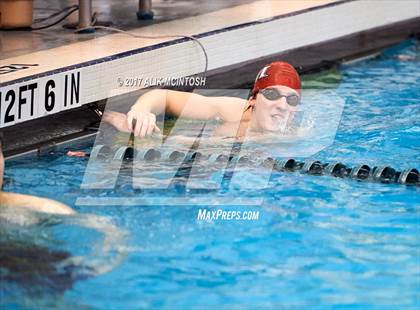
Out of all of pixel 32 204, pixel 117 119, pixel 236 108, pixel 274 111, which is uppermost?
pixel 32 204

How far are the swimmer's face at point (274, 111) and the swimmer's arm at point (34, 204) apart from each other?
182 centimetres

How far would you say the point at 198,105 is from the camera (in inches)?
267

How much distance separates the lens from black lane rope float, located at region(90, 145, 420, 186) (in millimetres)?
5562

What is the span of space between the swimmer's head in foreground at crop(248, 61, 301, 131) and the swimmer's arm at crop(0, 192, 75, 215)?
5.97 feet

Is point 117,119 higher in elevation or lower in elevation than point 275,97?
lower

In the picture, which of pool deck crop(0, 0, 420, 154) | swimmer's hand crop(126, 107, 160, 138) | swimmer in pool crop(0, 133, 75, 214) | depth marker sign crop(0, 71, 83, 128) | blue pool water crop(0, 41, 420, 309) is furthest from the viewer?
pool deck crop(0, 0, 420, 154)


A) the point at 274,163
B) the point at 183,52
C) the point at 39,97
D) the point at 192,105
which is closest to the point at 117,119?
the point at 192,105

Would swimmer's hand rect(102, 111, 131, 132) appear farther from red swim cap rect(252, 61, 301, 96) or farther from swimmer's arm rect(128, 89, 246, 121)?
red swim cap rect(252, 61, 301, 96)

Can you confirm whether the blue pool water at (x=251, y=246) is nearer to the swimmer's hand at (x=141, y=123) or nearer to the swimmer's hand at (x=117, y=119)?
the swimmer's hand at (x=141, y=123)

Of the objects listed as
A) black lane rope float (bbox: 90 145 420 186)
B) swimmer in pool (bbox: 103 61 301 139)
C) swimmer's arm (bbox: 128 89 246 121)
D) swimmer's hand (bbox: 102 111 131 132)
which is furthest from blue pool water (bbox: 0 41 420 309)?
swimmer's arm (bbox: 128 89 246 121)

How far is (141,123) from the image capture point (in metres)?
6.04

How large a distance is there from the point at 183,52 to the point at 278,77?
1.16 meters

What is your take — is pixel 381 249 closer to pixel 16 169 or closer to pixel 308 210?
pixel 308 210

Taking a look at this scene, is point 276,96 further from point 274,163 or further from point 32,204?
point 32,204
